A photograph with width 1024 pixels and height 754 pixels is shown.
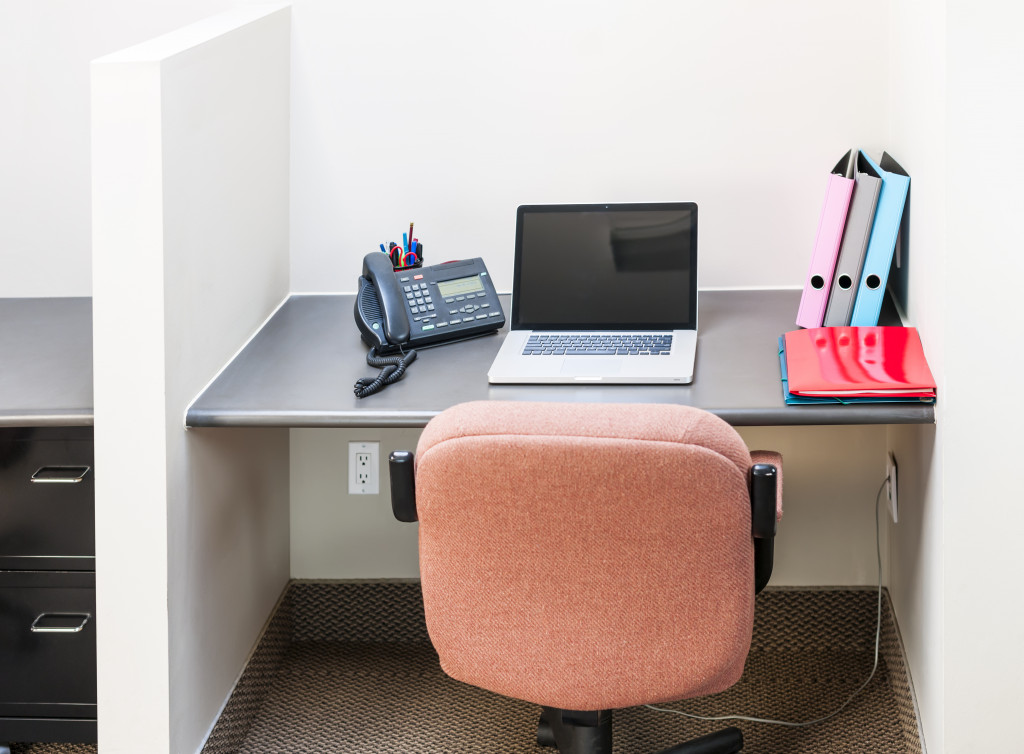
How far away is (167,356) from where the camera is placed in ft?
4.62

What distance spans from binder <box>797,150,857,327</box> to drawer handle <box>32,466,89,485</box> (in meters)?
1.24

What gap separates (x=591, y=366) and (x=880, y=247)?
535 millimetres

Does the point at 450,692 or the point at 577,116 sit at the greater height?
the point at 577,116

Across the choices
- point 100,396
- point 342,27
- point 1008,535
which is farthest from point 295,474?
point 1008,535

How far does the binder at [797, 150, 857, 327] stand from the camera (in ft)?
5.44

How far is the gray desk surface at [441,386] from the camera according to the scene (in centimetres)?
142

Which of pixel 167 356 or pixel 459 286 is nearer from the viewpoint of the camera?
pixel 167 356

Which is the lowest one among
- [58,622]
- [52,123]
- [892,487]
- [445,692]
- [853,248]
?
[445,692]

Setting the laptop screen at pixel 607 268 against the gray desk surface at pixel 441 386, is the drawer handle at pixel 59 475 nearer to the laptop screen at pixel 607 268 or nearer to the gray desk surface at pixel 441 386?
the gray desk surface at pixel 441 386

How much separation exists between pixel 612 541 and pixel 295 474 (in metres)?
1.17

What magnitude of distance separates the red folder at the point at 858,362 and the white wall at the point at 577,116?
0.43 meters

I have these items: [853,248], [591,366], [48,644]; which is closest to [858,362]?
[853,248]

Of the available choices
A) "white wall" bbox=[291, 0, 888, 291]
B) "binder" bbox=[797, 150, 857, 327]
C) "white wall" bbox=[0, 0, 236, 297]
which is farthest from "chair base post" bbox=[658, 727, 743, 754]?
"white wall" bbox=[0, 0, 236, 297]

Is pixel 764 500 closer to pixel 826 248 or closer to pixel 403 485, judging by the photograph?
pixel 403 485
